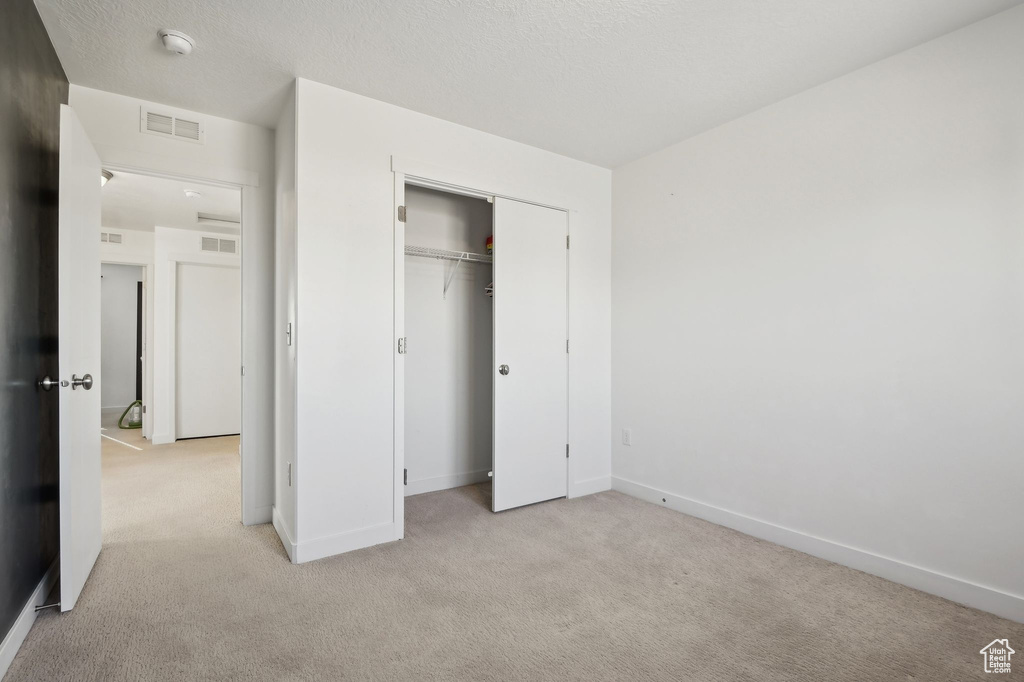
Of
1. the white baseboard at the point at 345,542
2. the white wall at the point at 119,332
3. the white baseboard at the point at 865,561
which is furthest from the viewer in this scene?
the white wall at the point at 119,332

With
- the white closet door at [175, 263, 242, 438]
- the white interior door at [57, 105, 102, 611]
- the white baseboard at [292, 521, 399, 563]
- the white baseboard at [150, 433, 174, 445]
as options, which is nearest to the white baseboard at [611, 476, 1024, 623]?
the white baseboard at [292, 521, 399, 563]

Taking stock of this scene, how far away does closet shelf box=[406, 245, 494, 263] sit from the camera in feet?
11.7

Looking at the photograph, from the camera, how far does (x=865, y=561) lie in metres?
2.46

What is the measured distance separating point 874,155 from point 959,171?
363 mm

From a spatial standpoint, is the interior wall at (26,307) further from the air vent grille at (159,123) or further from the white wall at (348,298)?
the white wall at (348,298)

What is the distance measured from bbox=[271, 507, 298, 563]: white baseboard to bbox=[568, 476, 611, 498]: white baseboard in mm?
1925

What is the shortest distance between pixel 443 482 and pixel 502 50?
117 inches

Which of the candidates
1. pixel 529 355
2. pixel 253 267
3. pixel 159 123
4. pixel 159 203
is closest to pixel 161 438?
pixel 159 203

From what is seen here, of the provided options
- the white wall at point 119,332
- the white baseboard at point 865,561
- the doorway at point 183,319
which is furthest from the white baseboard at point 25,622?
the white wall at point 119,332

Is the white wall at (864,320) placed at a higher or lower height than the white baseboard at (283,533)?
higher

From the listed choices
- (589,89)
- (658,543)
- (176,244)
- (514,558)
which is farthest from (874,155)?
(176,244)

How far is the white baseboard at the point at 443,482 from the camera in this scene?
3688 mm

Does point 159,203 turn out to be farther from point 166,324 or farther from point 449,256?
point 449,256

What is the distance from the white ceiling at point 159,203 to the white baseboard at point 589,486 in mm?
3334
